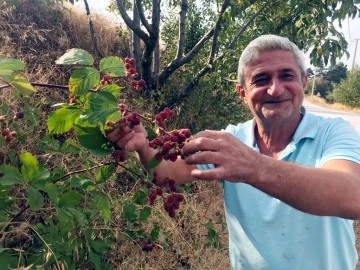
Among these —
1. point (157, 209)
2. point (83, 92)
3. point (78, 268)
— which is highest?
point (83, 92)

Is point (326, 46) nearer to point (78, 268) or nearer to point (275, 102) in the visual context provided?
point (275, 102)

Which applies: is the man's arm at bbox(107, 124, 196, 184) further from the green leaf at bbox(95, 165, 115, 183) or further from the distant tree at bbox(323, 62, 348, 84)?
the distant tree at bbox(323, 62, 348, 84)

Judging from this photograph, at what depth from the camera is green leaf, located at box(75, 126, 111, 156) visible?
1.36 meters

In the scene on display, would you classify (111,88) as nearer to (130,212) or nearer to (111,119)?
(111,119)

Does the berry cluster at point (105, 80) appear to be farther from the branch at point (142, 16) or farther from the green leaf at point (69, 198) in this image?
the branch at point (142, 16)

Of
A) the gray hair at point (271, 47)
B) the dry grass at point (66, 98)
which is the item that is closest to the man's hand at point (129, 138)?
the gray hair at point (271, 47)

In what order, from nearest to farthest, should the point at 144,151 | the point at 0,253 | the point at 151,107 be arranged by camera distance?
the point at 0,253 < the point at 144,151 < the point at 151,107

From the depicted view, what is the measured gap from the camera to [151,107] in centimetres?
515

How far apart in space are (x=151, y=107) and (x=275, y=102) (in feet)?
10.7

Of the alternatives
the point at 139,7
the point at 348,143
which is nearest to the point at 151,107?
the point at 139,7

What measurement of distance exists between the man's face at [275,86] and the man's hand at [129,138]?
2.22ft

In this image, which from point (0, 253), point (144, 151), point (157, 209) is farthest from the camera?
point (157, 209)

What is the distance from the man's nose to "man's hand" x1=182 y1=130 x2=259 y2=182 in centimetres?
85

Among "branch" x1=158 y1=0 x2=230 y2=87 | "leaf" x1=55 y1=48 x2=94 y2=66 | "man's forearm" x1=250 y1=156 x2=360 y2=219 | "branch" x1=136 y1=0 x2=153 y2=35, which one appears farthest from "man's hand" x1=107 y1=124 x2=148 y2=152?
"branch" x1=158 y1=0 x2=230 y2=87
